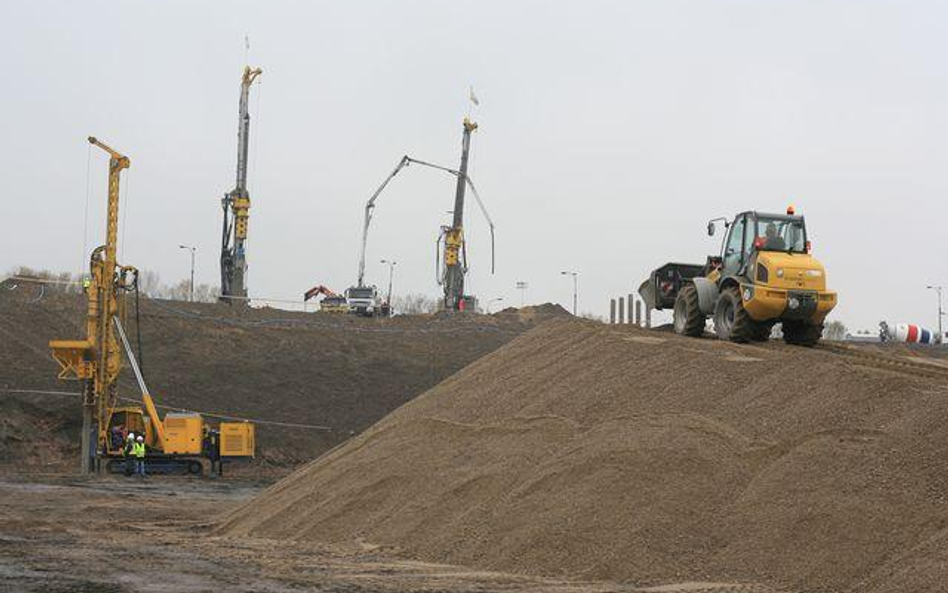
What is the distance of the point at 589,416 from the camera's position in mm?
17891

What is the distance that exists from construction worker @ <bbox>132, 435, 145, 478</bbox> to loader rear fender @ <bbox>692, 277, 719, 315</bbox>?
868 inches

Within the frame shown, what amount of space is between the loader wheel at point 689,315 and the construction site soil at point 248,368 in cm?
2239

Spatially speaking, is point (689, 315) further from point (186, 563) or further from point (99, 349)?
point (99, 349)

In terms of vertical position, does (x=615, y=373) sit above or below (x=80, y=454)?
above

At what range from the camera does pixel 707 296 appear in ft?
78.5

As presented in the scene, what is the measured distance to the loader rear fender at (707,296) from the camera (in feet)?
78.4

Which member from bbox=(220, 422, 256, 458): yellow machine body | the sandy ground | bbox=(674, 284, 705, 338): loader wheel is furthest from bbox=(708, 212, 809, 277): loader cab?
bbox=(220, 422, 256, 458): yellow machine body

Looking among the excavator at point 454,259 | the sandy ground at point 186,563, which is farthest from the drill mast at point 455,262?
the sandy ground at point 186,563

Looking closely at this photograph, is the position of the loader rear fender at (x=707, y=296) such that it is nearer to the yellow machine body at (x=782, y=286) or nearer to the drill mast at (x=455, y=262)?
the yellow machine body at (x=782, y=286)

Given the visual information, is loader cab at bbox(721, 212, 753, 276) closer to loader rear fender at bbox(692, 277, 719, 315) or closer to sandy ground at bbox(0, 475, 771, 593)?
loader rear fender at bbox(692, 277, 719, 315)

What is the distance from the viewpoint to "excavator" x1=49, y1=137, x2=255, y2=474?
131ft

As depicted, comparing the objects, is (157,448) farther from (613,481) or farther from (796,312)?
(613,481)

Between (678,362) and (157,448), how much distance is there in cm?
2587

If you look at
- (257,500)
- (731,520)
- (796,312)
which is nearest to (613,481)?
(731,520)
